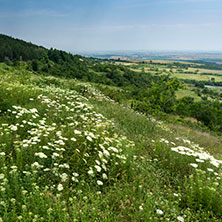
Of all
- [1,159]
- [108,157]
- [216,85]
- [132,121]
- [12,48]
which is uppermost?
[12,48]

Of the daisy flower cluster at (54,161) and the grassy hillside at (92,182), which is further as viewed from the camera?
the daisy flower cluster at (54,161)

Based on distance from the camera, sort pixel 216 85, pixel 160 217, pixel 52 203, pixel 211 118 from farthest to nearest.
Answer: pixel 216 85 → pixel 211 118 → pixel 160 217 → pixel 52 203

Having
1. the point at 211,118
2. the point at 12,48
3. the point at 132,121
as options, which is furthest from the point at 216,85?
the point at 132,121

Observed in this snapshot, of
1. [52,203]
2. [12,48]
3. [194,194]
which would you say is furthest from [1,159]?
[12,48]

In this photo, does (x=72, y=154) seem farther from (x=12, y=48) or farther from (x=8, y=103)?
(x=12, y=48)

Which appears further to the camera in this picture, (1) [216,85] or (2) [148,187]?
(1) [216,85]

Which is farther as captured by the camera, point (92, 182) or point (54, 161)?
point (54, 161)

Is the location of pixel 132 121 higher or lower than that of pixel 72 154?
lower

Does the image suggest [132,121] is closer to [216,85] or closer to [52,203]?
[52,203]

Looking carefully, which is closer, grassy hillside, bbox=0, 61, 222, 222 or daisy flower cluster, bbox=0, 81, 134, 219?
grassy hillside, bbox=0, 61, 222, 222

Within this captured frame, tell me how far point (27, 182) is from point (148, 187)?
2.46 metres

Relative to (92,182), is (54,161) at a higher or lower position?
higher

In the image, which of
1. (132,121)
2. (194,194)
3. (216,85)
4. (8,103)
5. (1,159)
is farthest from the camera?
(216,85)

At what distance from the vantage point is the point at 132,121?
10.2 metres
